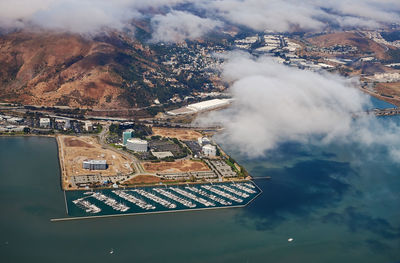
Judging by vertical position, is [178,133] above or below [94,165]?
below

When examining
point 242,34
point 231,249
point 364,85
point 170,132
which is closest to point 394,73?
point 364,85

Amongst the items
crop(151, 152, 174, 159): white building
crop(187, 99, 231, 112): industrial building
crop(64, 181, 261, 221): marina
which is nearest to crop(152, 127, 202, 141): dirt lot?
crop(151, 152, 174, 159): white building

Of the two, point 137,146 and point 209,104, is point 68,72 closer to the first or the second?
point 209,104

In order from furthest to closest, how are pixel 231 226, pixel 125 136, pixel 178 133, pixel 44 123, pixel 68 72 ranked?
pixel 68 72
pixel 178 133
pixel 44 123
pixel 125 136
pixel 231 226

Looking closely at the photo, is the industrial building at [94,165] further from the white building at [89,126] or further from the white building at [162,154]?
the white building at [89,126]

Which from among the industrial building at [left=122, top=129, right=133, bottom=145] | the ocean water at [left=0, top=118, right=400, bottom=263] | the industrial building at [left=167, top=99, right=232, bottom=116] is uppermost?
the industrial building at [left=122, top=129, right=133, bottom=145]

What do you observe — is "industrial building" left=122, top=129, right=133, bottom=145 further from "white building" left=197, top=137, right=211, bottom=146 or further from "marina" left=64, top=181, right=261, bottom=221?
"marina" left=64, top=181, right=261, bottom=221

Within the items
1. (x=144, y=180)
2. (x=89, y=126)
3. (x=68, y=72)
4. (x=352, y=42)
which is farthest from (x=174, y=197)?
(x=352, y=42)

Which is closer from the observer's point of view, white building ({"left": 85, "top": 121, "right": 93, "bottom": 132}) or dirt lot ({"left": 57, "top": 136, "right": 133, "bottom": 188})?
dirt lot ({"left": 57, "top": 136, "right": 133, "bottom": 188})
